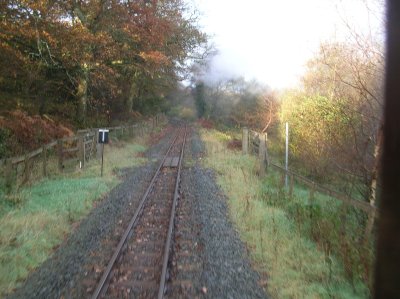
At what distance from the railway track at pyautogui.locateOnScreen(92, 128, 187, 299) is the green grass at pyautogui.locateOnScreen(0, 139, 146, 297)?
1199 millimetres

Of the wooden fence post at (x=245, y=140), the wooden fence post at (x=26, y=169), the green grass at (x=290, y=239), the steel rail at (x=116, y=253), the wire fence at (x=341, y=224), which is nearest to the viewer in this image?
the steel rail at (x=116, y=253)

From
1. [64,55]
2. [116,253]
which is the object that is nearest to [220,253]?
[116,253]

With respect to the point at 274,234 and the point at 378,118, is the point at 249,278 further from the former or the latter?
the point at 378,118

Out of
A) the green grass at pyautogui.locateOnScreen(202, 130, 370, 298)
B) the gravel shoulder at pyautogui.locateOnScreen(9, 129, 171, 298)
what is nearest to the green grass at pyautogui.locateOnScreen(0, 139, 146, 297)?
the gravel shoulder at pyautogui.locateOnScreen(9, 129, 171, 298)

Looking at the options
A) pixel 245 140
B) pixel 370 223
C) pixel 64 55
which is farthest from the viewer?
pixel 245 140

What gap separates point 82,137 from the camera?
612 inches

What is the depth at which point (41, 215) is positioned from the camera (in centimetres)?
857

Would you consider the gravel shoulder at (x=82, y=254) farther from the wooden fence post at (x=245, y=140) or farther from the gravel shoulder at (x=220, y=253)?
the wooden fence post at (x=245, y=140)

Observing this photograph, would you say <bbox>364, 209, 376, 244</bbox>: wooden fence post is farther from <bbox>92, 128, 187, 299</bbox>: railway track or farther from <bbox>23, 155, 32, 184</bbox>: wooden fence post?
<bbox>23, 155, 32, 184</bbox>: wooden fence post

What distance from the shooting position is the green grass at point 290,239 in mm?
5621

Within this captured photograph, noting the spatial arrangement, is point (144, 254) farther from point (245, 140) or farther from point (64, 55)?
point (245, 140)

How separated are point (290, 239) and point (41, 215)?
485cm

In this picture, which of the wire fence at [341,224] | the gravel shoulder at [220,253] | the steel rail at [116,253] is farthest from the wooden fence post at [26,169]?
the wire fence at [341,224]

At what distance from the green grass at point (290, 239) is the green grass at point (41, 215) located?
333 cm
